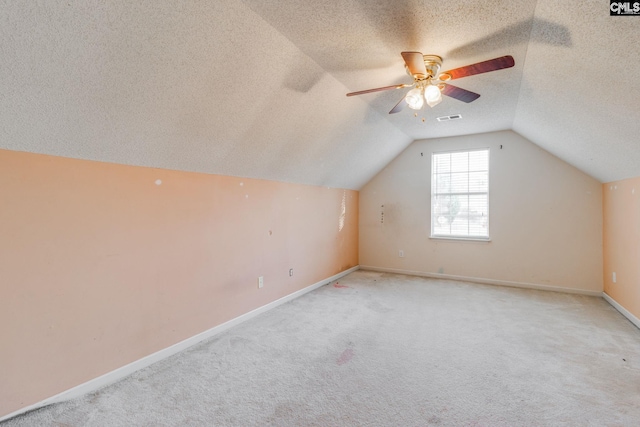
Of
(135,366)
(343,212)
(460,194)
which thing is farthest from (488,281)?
(135,366)

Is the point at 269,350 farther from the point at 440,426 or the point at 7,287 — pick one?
the point at 7,287

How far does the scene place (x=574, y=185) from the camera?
436 cm

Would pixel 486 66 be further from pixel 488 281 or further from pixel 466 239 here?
pixel 488 281

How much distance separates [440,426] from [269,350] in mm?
1473

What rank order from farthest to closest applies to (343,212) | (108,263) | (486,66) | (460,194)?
1. (343,212)
2. (460,194)
3. (108,263)
4. (486,66)

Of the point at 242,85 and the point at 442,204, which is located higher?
the point at 242,85

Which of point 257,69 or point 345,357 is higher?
point 257,69

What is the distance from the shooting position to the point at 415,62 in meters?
2.00

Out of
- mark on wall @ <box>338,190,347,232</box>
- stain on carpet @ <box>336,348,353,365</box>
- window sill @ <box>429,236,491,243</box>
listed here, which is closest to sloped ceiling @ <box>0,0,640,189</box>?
window sill @ <box>429,236,491,243</box>

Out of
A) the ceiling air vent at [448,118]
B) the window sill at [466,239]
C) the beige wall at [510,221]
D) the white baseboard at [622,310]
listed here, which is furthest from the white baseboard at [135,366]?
the white baseboard at [622,310]

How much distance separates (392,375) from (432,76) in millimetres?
2361

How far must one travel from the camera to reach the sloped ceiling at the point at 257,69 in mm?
1546

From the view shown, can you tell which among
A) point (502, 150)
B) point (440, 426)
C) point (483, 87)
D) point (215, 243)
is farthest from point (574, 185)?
point (215, 243)

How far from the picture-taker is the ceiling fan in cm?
192
